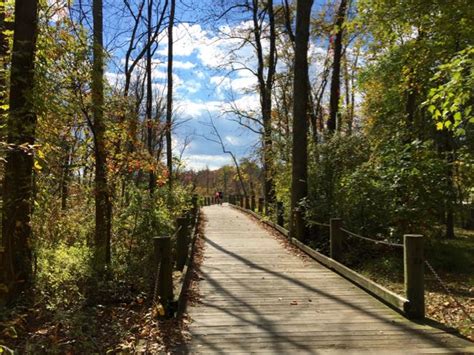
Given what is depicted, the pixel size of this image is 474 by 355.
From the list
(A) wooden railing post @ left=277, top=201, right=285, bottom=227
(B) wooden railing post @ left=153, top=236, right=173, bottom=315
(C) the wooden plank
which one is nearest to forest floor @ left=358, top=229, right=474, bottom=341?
(C) the wooden plank

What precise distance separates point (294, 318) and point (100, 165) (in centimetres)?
506

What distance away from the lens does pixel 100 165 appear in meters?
9.09

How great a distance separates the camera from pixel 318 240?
1211 centimetres

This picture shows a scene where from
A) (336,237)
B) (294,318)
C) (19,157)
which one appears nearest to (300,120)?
(336,237)

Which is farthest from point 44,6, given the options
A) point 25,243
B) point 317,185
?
point 317,185

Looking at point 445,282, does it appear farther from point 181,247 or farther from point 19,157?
point 19,157

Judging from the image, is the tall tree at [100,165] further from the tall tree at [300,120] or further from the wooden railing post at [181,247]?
the tall tree at [300,120]

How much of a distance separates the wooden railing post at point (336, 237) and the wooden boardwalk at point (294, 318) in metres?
0.40

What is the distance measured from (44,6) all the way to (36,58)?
116 centimetres

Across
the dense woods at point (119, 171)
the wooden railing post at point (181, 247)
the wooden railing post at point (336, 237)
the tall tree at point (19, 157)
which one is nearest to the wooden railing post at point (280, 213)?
the dense woods at point (119, 171)

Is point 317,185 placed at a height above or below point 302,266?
Answer: above

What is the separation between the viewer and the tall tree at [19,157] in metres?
6.60

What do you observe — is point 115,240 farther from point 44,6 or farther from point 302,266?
point 44,6

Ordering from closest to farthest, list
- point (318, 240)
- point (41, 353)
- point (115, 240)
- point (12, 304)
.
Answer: point (41, 353)
point (12, 304)
point (115, 240)
point (318, 240)
